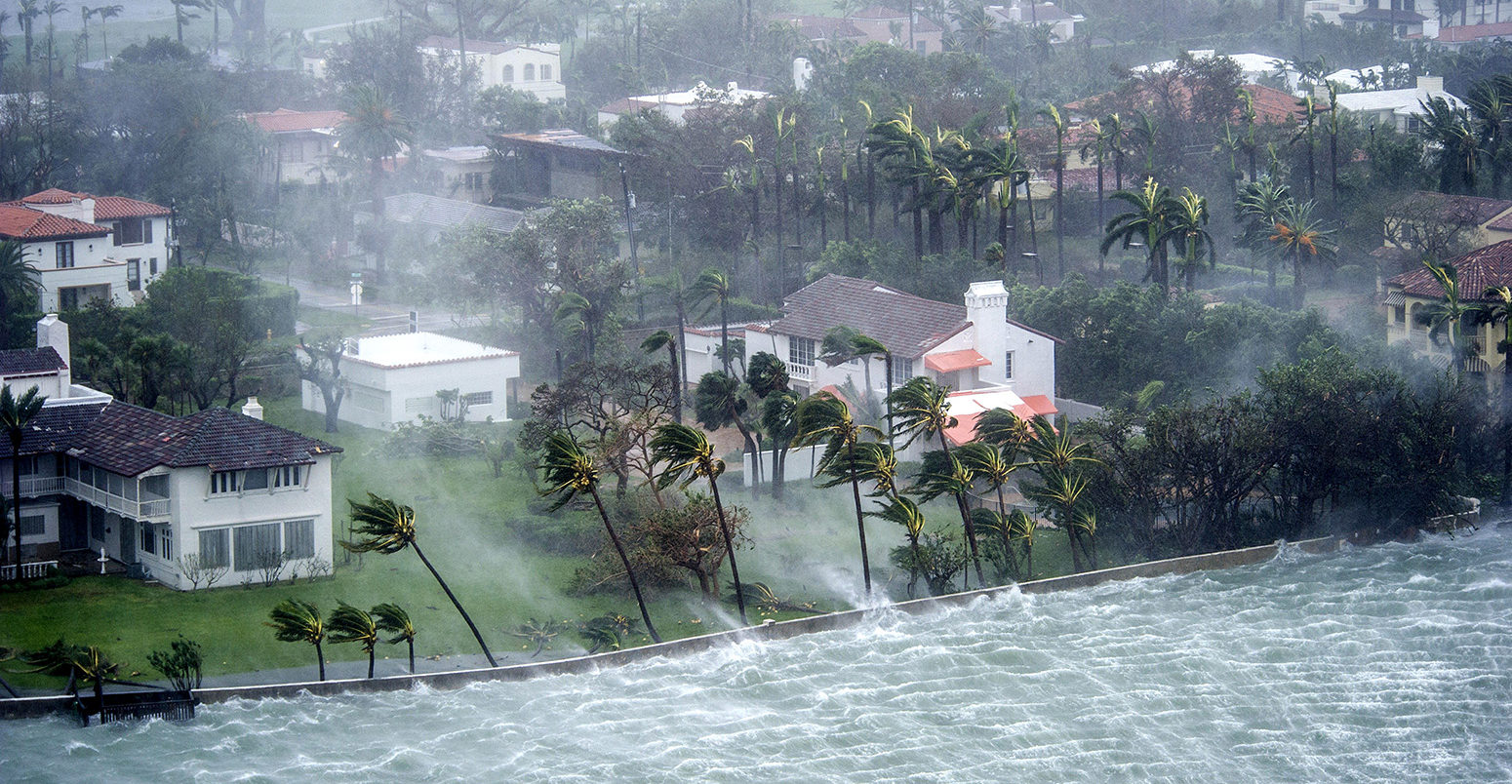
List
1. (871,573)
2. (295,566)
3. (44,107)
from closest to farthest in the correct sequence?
(295,566)
(871,573)
(44,107)

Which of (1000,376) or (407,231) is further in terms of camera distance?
(407,231)

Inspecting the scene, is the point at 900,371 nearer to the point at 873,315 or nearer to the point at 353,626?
the point at 873,315

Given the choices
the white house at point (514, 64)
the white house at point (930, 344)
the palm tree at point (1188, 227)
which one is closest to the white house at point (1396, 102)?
the palm tree at point (1188, 227)

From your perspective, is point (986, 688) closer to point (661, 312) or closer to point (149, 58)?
point (661, 312)

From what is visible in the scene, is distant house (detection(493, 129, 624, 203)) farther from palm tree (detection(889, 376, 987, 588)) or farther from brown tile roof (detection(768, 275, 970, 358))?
palm tree (detection(889, 376, 987, 588))

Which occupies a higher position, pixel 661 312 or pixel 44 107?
pixel 44 107

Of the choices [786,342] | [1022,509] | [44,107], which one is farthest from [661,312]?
[44,107]
